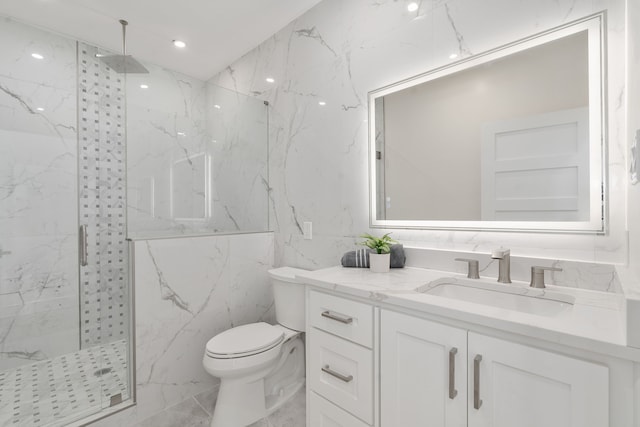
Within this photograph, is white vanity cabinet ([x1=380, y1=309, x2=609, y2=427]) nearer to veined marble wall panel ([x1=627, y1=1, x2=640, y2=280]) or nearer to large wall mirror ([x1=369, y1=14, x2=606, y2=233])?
veined marble wall panel ([x1=627, y1=1, x2=640, y2=280])

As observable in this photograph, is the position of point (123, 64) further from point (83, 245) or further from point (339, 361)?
point (339, 361)

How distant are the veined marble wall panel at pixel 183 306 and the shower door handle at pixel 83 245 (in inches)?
20.2

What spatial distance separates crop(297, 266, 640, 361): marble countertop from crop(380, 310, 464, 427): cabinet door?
0.06 meters

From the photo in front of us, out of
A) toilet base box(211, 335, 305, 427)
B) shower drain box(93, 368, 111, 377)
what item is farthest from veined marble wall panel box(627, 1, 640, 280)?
shower drain box(93, 368, 111, 377)

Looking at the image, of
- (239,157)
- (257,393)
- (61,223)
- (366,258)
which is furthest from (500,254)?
(61,223)

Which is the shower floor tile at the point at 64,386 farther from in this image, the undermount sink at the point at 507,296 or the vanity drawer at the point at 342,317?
the undermount sink at the point at 507,296

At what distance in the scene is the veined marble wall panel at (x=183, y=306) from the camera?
5.62 feet

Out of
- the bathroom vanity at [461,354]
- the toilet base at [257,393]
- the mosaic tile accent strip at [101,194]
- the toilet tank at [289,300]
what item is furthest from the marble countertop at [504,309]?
the mosaic tile accent strip at [101,194]

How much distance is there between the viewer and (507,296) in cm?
116

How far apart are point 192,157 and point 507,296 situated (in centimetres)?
202

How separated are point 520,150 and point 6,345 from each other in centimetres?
299

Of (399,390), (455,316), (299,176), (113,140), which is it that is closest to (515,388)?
(455,316)

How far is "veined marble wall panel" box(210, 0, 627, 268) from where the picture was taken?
1.08m

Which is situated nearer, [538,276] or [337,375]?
[538,276]
